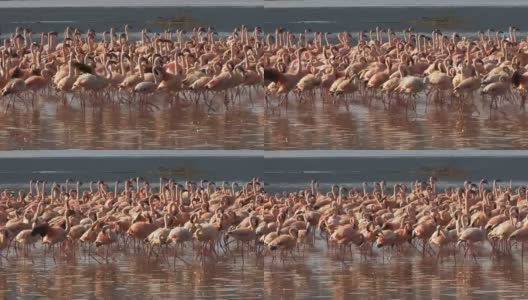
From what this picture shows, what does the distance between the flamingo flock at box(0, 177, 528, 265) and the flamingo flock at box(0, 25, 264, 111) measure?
62cm

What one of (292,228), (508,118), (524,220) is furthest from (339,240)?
(508,118)

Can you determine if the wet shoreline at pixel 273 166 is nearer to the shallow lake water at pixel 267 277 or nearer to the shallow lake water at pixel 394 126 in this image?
the shallow lake water at pixel 394 126

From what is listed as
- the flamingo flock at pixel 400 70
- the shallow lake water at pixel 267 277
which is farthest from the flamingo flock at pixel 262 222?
the flamingo flock at pixel 400 70

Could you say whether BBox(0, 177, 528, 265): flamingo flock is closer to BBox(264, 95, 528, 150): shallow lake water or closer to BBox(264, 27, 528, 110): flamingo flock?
BBox(264, 95, 528, 150): shallow lake water

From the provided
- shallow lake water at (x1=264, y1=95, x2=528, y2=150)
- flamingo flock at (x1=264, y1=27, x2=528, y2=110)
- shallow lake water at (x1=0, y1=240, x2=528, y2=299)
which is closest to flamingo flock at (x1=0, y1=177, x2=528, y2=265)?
shallow lake water at (x1=0, y1=240, x2=528, y2=299)

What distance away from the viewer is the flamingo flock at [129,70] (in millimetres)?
13344

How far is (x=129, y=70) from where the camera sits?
46.8 feet

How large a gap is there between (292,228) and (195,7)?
14.9 feet

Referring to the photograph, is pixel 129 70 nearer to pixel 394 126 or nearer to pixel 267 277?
pixel 394 126

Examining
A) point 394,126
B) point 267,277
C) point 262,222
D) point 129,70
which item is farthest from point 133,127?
point 267,277

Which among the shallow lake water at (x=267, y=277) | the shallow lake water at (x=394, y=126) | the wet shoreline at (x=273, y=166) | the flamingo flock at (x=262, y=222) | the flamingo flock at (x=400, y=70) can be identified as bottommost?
the shallow lake water at (x=267, y=277)

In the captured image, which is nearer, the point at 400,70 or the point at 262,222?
the point at 262,222

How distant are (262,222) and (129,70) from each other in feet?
9.27

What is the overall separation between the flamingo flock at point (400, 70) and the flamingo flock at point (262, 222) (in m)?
0.60
